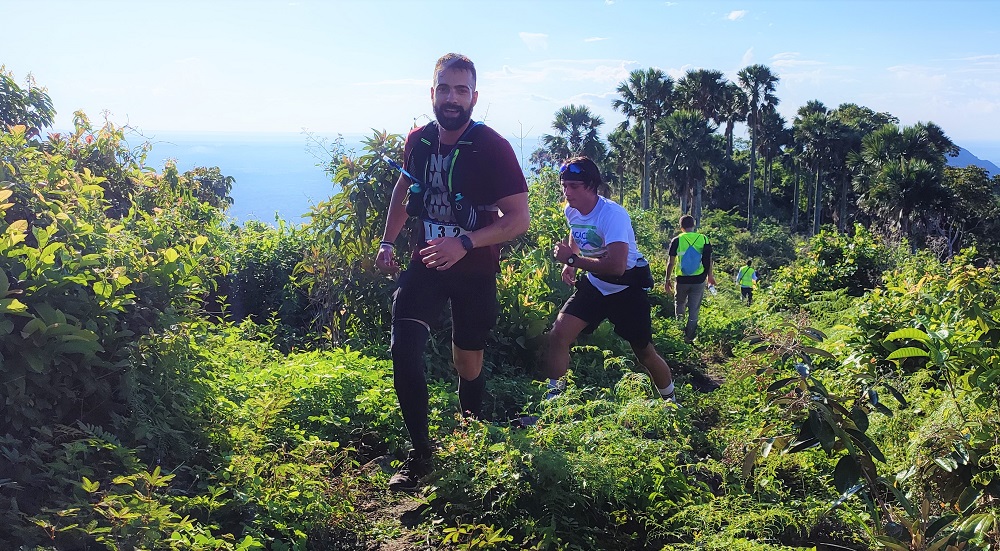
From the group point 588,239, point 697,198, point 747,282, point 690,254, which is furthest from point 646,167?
point 588,239

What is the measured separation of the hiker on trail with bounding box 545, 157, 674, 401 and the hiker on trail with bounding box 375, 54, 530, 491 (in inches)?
41.0

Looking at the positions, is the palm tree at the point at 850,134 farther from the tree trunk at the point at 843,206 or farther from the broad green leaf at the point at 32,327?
the broad green leaf at the point at 32,327

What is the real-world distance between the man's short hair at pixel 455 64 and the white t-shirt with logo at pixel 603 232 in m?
1.41

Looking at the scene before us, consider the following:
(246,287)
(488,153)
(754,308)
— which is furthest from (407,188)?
(754,308)

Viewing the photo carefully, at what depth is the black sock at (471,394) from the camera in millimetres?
3670

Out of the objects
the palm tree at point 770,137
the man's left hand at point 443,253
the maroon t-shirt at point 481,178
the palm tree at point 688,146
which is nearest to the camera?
the man's left hand at point 443,253

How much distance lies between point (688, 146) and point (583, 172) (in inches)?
1725

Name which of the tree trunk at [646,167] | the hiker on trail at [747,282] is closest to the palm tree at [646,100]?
the tree trunk at [646,167]

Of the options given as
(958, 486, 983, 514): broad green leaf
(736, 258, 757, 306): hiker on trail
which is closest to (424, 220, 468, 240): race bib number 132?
(958, 486, 983, 514): broad green leaf

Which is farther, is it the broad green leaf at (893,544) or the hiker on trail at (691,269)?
the hiker on trail at (691,269)

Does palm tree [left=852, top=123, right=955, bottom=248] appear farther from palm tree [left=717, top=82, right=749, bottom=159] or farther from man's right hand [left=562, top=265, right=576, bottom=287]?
man's right hand [left=562, top=265, right=576, bottom=287]

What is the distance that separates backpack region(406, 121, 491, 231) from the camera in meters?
3.49

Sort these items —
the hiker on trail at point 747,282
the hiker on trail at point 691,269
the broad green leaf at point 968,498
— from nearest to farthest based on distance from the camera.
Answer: the broad green leaf at point 968,498 → the hiker on trail at point 691,269 → the hiker on trail at point 747,282

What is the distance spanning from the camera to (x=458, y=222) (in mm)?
3523
